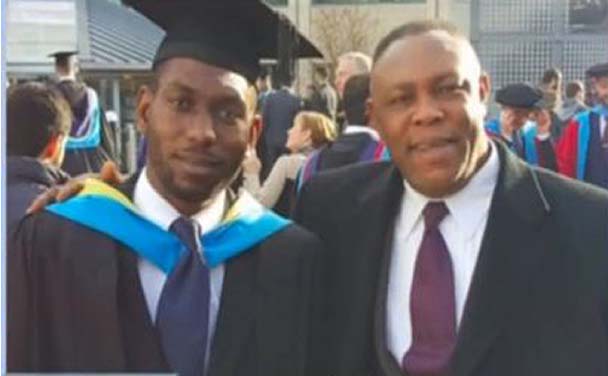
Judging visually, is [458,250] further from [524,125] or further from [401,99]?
[524,125]

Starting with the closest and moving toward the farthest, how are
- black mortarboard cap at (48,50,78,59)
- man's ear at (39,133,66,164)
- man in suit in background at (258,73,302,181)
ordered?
black mortarboard cap at (48,50,78,59)
man in suit in background at (258,73,302,181)
man's ear at (39,133,66,164)

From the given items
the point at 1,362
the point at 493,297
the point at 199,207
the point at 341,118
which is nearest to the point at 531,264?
the point at 493,297

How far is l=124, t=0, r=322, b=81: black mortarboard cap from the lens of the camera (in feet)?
5.97

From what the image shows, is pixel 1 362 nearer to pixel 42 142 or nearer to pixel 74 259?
pixel 74 259

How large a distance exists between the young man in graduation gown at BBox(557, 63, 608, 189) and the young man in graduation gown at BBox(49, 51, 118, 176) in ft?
2.96

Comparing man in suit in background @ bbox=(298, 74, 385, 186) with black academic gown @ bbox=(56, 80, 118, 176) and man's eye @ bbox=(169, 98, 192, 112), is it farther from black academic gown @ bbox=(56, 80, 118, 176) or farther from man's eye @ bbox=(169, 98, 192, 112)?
man's eye @ bbox=(169, 98, 192, 112)

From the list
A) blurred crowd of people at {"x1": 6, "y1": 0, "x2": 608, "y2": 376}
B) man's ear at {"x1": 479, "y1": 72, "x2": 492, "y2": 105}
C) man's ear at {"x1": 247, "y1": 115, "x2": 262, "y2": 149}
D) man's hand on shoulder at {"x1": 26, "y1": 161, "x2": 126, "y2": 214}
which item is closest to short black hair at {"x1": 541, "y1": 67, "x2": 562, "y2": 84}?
blurred crowd of people at {"x1": 6, "y1": 0, "x2": 608, "y2": 376}

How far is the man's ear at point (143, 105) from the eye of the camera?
70.8 inches

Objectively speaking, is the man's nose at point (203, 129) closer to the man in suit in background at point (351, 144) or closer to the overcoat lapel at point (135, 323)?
the overcoat lapel at point (135, 323)

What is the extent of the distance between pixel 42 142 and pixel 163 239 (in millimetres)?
642

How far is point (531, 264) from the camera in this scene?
172cm

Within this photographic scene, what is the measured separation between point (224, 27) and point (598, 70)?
66 centimetres

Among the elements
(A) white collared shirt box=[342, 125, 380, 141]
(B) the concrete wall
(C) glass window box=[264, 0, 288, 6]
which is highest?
(C) glass window box=[264, 0, 288, 6]

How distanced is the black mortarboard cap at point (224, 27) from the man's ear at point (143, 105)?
0.17 ft
